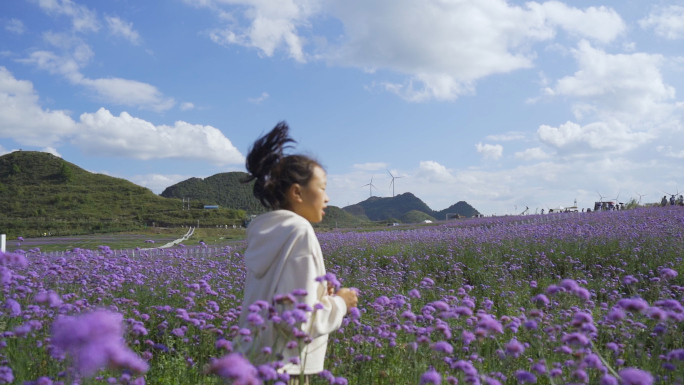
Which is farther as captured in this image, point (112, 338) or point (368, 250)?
point (368, 250)

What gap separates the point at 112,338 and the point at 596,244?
36.5ft

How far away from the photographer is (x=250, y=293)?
2830 millimetres

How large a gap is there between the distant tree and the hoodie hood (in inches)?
4357

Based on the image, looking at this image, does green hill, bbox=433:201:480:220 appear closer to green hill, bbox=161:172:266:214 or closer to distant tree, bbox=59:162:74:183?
green hill, bbox=161:172:266:214

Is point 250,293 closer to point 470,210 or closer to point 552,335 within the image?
point 552,335

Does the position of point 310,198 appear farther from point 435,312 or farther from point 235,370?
point 435,312

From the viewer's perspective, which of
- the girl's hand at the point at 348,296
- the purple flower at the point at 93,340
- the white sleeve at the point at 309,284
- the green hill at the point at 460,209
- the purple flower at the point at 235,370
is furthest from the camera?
the green hill at the point at 460,209

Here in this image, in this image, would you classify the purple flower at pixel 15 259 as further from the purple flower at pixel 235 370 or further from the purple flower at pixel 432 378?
the purple flower at pixel 432 378

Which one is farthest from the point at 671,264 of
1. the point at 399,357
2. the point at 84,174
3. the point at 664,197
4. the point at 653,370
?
the point at 84,174

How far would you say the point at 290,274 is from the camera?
2.63 meters

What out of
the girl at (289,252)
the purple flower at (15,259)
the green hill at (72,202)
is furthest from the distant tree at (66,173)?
the girl at (289,252)

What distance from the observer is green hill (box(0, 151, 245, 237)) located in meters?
67.1

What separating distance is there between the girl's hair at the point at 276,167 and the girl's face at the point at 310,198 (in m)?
0.03

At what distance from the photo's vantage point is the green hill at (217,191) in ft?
410
